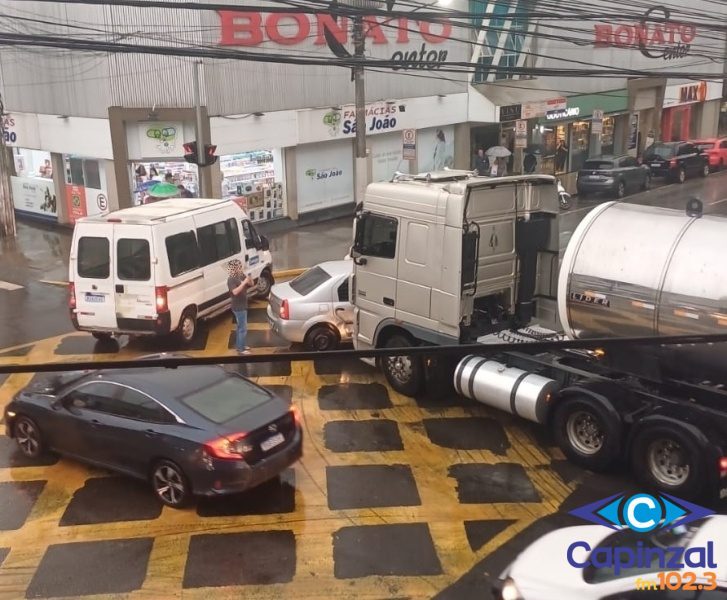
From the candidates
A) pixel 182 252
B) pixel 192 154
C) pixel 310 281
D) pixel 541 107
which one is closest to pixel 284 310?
pixel 310 281

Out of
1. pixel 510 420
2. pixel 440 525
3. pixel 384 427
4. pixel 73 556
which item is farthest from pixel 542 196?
pixel 73 556

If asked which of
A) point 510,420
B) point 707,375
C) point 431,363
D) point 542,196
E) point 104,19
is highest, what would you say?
point 104,19

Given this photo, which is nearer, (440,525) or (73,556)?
(73,556)

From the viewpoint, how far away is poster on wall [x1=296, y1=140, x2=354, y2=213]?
2375 cm

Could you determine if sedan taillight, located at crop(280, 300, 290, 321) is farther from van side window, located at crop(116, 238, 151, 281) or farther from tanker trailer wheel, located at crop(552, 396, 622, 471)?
tanker trailer wheel, located at crop(552, 396, 622, 471)

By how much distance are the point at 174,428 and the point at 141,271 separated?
5344mm

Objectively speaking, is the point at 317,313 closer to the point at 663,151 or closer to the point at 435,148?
the point at 435,148

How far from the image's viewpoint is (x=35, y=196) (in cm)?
2464

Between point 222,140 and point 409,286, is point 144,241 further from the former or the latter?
point 222,140

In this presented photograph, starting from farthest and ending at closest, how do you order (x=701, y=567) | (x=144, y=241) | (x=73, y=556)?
1. (x=144, y=241)
2. (x=73, y=556)
3. (x=701, y=567)

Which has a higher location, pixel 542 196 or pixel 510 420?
pixel 542 196

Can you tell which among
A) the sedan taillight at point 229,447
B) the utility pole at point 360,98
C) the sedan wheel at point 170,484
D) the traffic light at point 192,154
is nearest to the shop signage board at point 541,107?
the utility pole at point 360,98

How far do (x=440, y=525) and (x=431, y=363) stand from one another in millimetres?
2962

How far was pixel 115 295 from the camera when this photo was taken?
12.4 m
